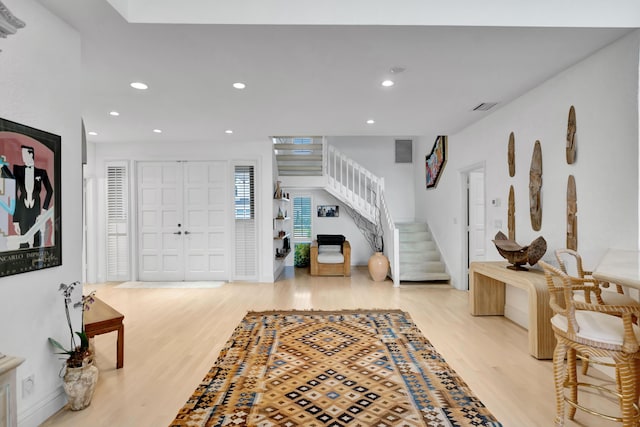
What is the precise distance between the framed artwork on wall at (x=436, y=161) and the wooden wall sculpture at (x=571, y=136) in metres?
3.16

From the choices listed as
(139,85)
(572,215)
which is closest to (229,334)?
(139,85)

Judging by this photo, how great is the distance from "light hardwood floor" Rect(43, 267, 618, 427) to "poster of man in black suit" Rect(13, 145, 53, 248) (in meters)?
1.26

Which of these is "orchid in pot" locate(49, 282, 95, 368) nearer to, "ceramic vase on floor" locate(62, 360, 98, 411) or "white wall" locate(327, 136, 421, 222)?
"ceramic vase on floor" locate(62, 360, 98, 411)

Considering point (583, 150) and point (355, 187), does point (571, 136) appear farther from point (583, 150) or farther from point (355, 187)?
point (355, 187)

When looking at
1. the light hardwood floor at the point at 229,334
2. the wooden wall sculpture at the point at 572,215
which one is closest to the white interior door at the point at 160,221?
the light hardwood floor at the point at 229,334

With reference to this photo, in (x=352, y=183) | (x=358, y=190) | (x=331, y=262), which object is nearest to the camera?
(x=331, y=262)

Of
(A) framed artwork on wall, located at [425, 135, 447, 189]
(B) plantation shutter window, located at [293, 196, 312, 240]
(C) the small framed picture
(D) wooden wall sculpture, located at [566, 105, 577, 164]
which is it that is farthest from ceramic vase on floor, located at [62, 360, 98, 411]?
(C) the small framed picture

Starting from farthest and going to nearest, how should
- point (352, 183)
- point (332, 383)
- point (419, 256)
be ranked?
point (352, 183) → point (419, 256) → point (332, 383)

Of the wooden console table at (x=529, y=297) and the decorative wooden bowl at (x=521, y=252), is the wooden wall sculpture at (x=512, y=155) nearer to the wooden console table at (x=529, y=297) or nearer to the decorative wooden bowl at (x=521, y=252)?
the decorative wooden bowl at (x=521, y=252)

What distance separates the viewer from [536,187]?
147 inches

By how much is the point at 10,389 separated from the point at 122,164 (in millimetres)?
6038

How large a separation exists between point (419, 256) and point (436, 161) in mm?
1939

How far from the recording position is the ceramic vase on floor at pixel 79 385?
229 centimetres

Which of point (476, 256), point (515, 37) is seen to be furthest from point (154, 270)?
point (515, 37)
